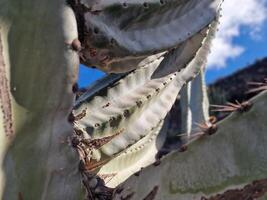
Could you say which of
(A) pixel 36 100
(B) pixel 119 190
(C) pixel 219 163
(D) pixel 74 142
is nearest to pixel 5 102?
(A) pixel 36 100

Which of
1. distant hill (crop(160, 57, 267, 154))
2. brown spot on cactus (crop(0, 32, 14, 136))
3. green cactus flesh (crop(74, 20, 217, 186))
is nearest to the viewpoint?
brown spot on cactus (crop(0, 32, 14, 136))

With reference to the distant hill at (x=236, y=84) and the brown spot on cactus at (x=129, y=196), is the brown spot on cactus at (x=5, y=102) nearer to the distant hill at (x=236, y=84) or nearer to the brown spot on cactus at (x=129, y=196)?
the brown spot on cactus at (x=129, y=196)

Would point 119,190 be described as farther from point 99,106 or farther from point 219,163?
point 99,106

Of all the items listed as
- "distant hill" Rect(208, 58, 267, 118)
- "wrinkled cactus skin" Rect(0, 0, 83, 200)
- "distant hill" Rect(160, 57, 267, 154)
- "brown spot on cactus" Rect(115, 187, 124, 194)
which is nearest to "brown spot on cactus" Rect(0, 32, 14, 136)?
"wrinkled cactus skin" Rect(0, 0, 83, 200)

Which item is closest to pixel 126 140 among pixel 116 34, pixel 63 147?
pixel 116 34

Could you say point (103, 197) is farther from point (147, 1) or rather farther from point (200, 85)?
point (200, 85)

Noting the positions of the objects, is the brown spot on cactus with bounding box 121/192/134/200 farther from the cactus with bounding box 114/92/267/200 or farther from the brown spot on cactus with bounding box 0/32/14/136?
the brown spot on cactus with bounding box 0/32/14/136
